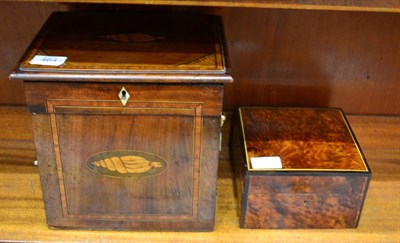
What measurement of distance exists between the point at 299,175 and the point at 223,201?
0.19m

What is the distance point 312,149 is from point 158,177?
30cm

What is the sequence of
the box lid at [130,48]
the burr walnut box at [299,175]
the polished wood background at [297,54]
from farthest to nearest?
the polished wood background at [297,54] → the burr walnut box at [299,175] → the box lid at [130,48]

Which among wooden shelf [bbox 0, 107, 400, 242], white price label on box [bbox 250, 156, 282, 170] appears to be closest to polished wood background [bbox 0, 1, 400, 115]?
wooden shelf [bbox 0, 107, 400, 242]

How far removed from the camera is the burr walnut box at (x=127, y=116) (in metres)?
0.76

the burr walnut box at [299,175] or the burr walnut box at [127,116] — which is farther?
the burr walnut box at [299,175]

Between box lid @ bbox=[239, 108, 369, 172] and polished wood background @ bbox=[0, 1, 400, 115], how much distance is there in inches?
3.2

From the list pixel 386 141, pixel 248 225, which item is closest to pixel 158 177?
pixel 248 225

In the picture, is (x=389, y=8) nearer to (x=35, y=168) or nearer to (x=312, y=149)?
(x=312, y=149)

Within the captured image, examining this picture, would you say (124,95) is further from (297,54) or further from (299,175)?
(297,54)

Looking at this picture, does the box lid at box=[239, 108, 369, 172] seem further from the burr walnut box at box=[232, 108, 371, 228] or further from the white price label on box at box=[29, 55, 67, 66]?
the white price label on box at box=[29, 55, 67, 66]

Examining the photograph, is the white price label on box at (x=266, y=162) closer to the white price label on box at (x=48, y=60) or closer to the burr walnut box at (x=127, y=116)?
the burr walnut box at (x=127, y=116)

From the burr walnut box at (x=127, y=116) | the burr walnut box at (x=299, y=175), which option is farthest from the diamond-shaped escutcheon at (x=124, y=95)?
the burr walnut box at (x=299, y=175)

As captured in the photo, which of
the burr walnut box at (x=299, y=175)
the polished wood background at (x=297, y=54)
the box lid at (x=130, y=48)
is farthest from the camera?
the polished wood background at (x=297, y=54)

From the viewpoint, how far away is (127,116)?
792 millimetres
